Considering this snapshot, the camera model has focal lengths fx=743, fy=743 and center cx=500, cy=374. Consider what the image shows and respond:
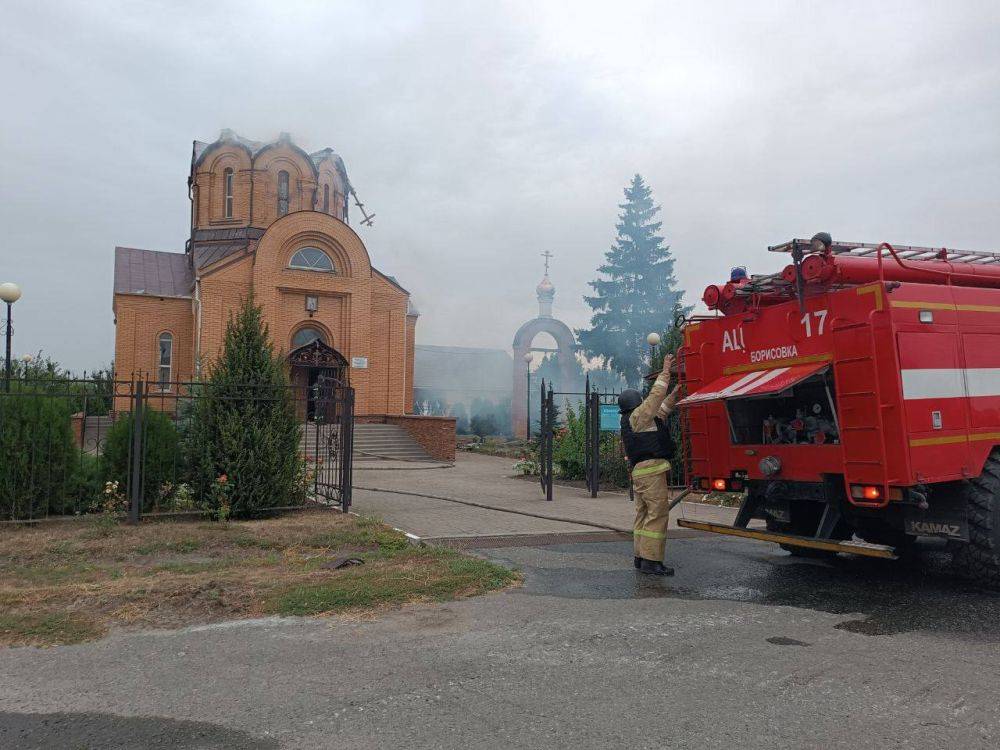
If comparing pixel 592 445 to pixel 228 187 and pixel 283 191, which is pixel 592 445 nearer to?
pixel 283 191

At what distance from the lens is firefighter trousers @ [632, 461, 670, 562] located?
682 cm

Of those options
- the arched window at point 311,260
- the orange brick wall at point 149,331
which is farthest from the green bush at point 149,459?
the arched window at point 311,260

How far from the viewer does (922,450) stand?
5.59m

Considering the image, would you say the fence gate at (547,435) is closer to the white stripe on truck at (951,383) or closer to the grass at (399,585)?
the grass at (399,585)

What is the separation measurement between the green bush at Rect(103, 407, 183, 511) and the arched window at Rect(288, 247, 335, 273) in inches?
837

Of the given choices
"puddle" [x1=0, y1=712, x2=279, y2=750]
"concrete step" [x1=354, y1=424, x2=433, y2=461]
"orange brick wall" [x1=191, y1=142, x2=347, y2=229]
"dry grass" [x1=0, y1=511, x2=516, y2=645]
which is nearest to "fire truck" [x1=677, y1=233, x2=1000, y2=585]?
"dry grass" [x1=0, y1=511, x2=516, y2=645]

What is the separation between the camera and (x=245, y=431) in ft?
31.7

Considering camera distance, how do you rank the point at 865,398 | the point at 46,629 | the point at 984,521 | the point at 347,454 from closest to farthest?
the point at 46,629 → the point at 865,398 → the point at 984,521 → the point at 347,454

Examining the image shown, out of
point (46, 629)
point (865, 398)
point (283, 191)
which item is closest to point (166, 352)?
point (283, 191)

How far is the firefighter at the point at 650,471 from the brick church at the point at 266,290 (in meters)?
22.0

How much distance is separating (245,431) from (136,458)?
51.8 inches

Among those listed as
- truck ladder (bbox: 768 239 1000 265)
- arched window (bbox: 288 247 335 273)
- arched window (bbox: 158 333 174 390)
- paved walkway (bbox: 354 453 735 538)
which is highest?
arched window (bbox: 288 247 335 273)

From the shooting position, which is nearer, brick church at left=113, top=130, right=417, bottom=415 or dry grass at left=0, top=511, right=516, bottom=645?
dry grass at left=0, top=511, right=516, bottom=645

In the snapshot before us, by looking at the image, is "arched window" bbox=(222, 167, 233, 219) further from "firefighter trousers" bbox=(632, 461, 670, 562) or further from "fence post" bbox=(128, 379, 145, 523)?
"firefighter trousers" bbox=(632, 461, 670, 562)
